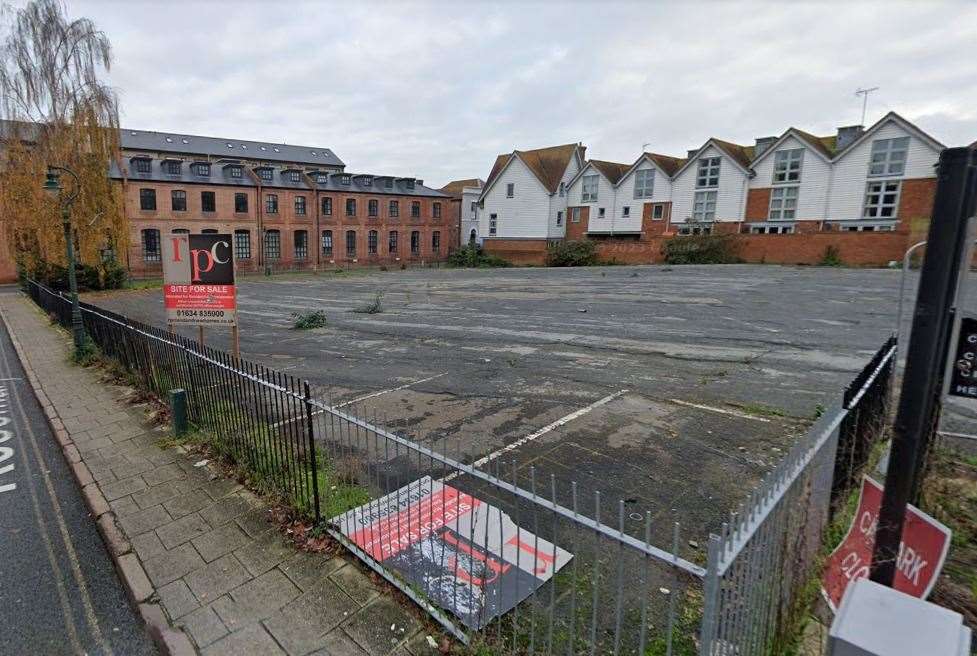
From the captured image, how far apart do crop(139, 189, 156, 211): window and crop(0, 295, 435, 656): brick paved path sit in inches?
1603

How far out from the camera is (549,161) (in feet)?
176

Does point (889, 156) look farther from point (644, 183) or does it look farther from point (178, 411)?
point (178, 411)

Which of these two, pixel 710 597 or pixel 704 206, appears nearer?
pixel 710 597

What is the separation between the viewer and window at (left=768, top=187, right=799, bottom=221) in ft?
130

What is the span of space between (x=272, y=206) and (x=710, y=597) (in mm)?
50436

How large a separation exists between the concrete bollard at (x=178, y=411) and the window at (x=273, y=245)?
4353 centimetres

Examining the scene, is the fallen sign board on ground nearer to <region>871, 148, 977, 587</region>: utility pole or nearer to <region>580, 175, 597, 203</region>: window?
<region>871, 148, 977, 587</region>: utility pole

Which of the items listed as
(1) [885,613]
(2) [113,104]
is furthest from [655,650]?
(2) [113,104]

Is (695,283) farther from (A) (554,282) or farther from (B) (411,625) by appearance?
(B) (411,625)

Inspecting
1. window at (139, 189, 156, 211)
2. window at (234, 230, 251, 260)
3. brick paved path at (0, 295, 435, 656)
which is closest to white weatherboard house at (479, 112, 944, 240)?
window at (234, 230, 251, 260)

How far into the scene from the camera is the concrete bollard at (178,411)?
6.66 metres

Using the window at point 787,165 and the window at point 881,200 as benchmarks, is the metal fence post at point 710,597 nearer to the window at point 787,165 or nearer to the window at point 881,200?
the window at point 881,200

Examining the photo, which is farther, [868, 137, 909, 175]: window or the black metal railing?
[868, 137, 909, 175]: window

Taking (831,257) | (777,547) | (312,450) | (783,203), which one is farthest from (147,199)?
(831,257)
